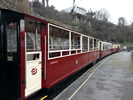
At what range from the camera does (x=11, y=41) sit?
2.97 meters

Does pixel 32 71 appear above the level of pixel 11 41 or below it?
below

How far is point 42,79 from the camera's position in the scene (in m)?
3.69

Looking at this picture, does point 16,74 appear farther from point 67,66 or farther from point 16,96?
point 67,66

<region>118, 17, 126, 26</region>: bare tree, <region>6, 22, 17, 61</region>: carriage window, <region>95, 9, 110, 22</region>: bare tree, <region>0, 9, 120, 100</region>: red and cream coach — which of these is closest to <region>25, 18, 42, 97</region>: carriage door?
<region>0, 9, 120, 100</region>: red and cream coach

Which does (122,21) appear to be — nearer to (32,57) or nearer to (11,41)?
(32,57)

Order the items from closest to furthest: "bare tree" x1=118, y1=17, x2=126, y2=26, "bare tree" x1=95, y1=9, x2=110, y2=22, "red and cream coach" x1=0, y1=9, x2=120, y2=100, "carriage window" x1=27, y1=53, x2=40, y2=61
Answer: "red and cream coach" x1=0, y1=9, x2=120, y2=100
"carriage window" x1=27, y1=53, x2=40, y2=61
"bare tree" x1=95, y1=9, x2=110, y2=22
"bare tree" x1=118, y1=17, x2=126, y2=26

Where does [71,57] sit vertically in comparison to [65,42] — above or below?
below

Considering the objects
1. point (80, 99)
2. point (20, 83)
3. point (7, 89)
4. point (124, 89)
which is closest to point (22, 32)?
point (20, 83)

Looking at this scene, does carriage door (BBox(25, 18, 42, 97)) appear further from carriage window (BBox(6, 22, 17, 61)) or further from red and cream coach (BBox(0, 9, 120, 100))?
carriage window (BBox(6, 22, 17, 61))

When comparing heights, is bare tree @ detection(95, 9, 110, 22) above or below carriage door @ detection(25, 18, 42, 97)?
above

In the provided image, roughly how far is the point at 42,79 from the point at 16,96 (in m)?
1.00

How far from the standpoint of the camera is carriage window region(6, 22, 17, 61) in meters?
2.90

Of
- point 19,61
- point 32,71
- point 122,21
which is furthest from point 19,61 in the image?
point 122,21

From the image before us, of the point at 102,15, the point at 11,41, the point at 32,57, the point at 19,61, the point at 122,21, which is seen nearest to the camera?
the point at 19,61
